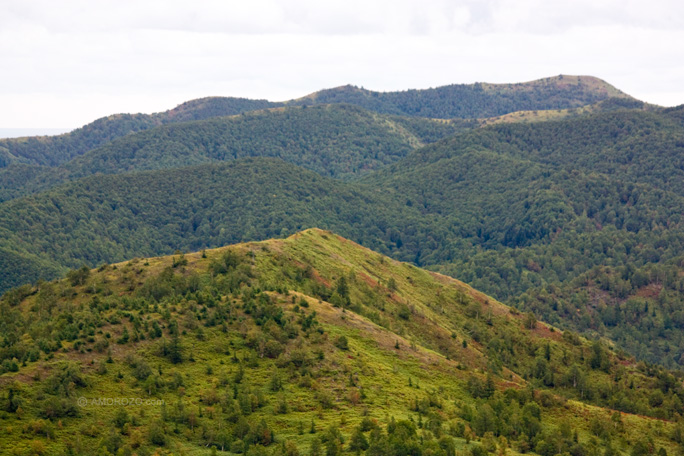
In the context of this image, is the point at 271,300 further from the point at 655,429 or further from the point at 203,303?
the point at 655,429

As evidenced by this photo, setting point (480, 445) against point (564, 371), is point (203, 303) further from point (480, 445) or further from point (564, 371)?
point (564, 371)

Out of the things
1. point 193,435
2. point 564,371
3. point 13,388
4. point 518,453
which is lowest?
point 564,371

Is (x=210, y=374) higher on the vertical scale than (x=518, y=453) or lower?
higher

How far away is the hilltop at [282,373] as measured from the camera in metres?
79.2

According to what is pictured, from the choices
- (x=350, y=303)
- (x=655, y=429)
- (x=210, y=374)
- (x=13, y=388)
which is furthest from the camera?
(x=350, y=303)

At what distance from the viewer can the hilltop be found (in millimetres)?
79250

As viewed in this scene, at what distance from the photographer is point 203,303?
11525cm

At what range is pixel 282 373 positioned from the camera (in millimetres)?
100312

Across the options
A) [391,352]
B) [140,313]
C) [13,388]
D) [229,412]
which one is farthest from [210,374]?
[391,352]

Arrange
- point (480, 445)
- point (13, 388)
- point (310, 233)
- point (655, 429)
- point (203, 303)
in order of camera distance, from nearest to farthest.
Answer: point (13, 388) < point (480, 445) < point (655, 429) < point (203, 303) < point (310, 233)

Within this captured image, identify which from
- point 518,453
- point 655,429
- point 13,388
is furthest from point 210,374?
point 655,429

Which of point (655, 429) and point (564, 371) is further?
point (564, 371)

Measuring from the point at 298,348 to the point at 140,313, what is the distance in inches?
1139

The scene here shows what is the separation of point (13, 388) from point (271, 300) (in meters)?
51.3
